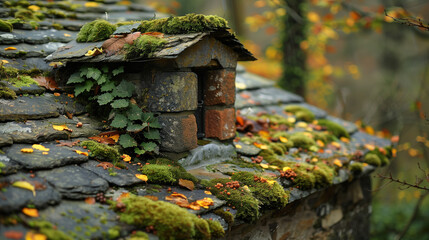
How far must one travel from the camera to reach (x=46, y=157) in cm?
235

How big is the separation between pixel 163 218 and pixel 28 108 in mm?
1385

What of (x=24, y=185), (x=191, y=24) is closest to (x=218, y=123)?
(x=191, y=24)

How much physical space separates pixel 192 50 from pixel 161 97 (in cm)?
46

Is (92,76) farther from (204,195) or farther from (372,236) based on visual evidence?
(372,236)

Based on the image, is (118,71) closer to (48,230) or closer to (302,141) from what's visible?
(48,230)

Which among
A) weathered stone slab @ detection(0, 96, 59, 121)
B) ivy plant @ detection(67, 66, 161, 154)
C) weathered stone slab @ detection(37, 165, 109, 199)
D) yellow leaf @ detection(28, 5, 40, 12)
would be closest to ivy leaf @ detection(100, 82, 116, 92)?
ivy plant @ detection(67, 66, 161, 154)

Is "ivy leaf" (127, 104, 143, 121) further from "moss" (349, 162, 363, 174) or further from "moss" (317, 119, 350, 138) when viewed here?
"moss" (317, 119, 350, 138)

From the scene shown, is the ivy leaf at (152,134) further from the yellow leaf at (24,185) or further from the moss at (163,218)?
the yellow leaf at (24,185)

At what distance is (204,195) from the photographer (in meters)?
2.68

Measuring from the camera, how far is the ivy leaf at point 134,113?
2.95 meters

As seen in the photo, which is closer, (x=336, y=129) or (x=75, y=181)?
(x=75, y=181)

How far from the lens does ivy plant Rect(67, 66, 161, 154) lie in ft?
9.59

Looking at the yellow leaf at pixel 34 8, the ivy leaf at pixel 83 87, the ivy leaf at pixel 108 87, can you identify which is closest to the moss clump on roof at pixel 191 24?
the ivy leaf at pixel 108 87

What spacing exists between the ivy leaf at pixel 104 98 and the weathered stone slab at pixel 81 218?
3.32 feet
